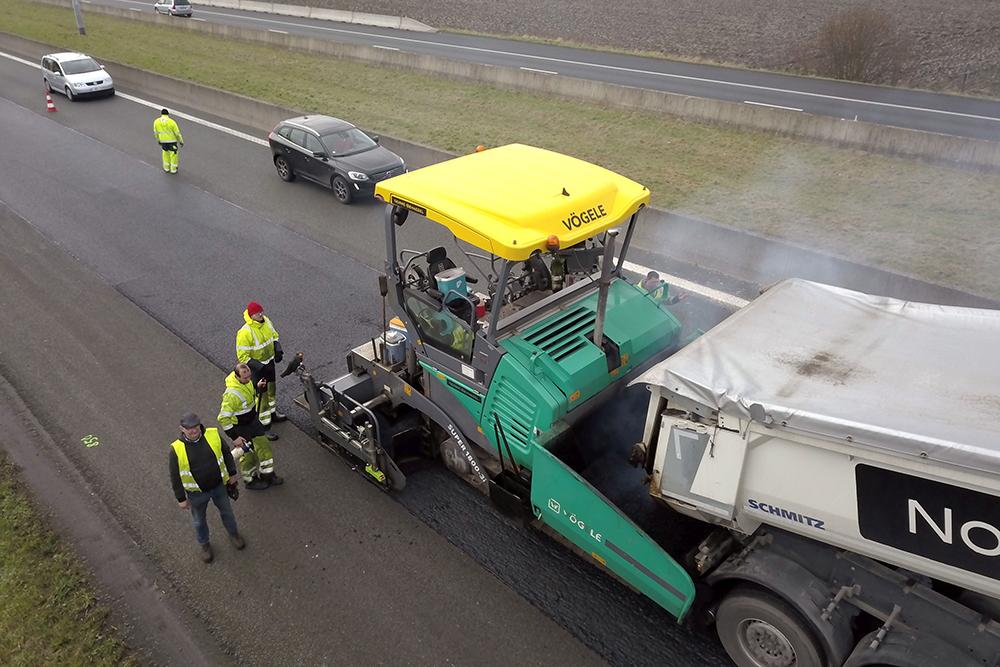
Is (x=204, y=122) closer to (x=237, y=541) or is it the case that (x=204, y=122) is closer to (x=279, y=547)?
(x=237, y=541)

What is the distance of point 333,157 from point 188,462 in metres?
9.48

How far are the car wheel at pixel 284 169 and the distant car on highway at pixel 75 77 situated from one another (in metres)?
10.4

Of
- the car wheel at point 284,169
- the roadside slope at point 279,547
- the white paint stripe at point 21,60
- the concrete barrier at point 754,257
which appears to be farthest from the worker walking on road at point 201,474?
the white paint stripe at point 21,60

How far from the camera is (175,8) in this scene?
37.4 m

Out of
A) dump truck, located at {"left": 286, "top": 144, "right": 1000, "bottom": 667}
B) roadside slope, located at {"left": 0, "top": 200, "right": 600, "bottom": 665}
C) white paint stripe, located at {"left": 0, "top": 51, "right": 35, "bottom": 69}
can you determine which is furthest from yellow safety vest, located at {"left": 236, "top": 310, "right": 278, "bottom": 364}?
white paint stripe, located at {"left": 0, "top": 51, "right": 35, "bottom": 69}

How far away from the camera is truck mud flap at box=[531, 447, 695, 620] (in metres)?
4.45

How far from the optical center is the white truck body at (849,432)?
3559 millimetres

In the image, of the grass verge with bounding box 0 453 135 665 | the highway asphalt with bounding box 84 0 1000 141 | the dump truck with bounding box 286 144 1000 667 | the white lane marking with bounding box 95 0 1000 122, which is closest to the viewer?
the dump truck with bounding box 286 144 1000 667

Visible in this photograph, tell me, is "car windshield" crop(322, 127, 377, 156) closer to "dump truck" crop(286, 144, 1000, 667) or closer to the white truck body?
"dump truck" crop(286, 144, 1000, 667)

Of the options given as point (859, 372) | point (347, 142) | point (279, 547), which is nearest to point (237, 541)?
point (279, 547)

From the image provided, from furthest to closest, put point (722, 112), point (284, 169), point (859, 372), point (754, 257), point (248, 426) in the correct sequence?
1. point (722, 112)
2. point (284, 169)
3. point (754, 257)
4. point (248, 426)
5. point (859, 372)

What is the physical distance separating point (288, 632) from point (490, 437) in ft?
7.04

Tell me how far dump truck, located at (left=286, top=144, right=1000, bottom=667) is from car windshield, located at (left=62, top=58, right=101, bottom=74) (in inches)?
780

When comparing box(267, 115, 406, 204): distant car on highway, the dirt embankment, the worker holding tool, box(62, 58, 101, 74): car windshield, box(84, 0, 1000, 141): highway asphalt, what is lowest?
box(267, 115, 406, 204): distant car on highway
